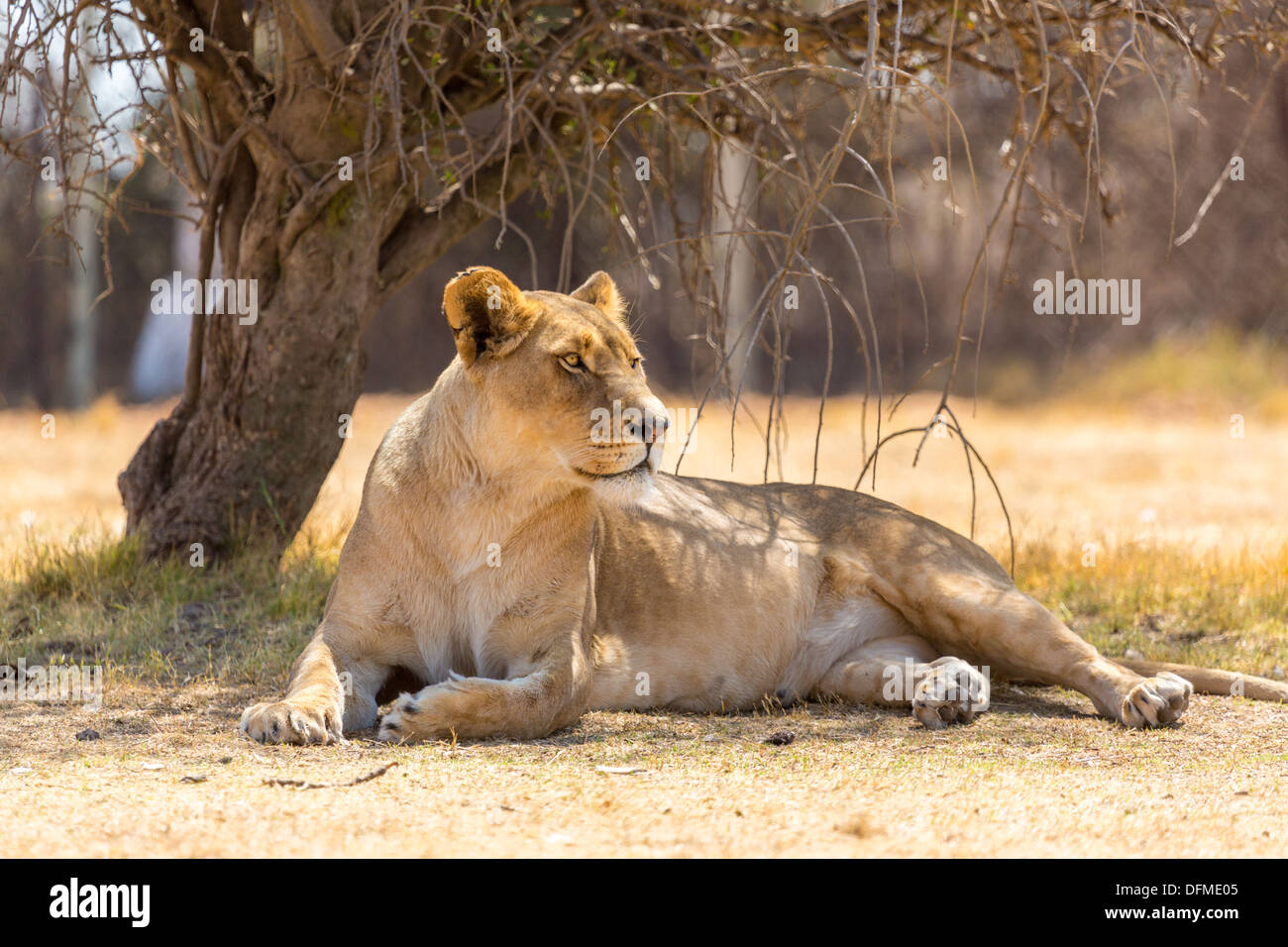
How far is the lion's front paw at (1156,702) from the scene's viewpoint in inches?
189

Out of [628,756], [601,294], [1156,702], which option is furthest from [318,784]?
[1156,702]

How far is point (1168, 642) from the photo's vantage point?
657cm

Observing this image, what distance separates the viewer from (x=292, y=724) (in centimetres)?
416

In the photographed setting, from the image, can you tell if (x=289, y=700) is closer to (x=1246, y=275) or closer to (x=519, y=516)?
(x=519, y=516)

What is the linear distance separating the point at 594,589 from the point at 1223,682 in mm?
2319

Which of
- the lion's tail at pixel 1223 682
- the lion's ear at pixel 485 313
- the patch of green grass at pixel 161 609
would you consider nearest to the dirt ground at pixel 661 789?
the lion's tail at pixel 1223 682

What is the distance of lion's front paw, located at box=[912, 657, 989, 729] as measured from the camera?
194 inches

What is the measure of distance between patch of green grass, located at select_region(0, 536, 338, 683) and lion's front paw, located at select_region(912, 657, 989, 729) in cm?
234

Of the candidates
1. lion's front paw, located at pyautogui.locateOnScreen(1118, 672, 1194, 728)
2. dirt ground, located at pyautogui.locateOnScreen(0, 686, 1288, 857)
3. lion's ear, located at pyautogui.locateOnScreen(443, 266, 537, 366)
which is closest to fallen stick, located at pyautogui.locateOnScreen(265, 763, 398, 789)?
dirt ground, located at pyautogui.locateOnScreen(0, 686, 1288, 857)

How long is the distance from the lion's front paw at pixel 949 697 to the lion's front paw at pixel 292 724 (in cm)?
195

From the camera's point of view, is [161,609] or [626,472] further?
[161,609]

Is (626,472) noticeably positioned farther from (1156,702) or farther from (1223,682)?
(1223,682)

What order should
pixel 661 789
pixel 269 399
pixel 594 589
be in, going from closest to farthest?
pixel 661 789 < pixel 594 589 < pixel 269 399
